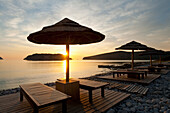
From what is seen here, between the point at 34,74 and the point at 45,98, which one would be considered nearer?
the point at 45,98

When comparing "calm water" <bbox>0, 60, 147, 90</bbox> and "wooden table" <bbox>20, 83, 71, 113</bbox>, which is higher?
"wooden table" <bbox>20, 83, 71, 113</bbox>

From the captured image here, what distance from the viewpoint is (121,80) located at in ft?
27.0

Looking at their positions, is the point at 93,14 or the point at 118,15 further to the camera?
the point at 118,15

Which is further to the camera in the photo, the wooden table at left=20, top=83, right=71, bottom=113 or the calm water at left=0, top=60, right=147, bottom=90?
the calm water at left=0, top=60, right=147, bottom=90

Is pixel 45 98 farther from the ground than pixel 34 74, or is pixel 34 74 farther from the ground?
pixel 45 98

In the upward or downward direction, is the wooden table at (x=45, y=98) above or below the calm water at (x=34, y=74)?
above

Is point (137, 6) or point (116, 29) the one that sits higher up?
point (137, 6)

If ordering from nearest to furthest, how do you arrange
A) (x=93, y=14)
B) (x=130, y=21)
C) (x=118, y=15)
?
1. (x=93, y=14)
2. (x=118, y=15)
3. (x=130, y=21)

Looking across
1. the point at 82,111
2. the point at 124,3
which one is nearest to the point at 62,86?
the point at 82,111

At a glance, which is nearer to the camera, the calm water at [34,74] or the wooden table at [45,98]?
the wooden table at [45,98]

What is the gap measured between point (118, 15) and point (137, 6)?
5.08 feet

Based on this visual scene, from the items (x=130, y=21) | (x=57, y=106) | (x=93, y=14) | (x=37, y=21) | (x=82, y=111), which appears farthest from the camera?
(x=130, y=21)

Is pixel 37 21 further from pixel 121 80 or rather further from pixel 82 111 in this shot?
pixel 121 80

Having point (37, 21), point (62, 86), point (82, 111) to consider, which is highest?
point (37, 21)
